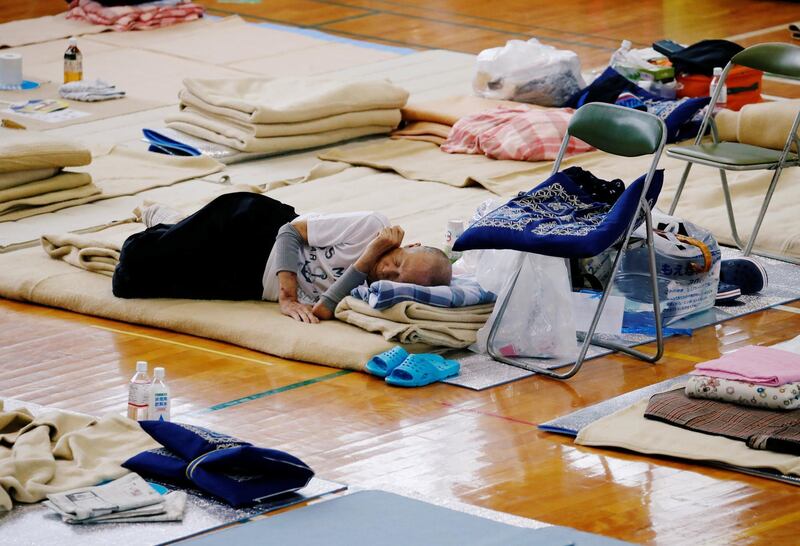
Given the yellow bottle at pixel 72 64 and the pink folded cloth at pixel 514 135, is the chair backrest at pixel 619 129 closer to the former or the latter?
the pink folded cloth at pixel 514 135

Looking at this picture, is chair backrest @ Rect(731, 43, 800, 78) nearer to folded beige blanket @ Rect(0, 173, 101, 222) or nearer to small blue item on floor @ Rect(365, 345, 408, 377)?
small blue item on floor @ Rect(365, 345, 408, 377)

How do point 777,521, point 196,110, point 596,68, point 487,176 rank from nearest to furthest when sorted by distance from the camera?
point 777,521, point 487,176, point 196,110, point 596,68

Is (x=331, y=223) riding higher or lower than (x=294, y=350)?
higher

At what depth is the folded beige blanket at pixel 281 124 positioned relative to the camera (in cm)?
781

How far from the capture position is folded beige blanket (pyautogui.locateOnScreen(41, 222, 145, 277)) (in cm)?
587

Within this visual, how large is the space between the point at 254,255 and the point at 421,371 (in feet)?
3.23

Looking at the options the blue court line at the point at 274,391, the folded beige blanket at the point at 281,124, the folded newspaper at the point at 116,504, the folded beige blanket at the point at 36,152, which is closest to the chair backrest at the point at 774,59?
the folded beige blanket at the point at 281,124

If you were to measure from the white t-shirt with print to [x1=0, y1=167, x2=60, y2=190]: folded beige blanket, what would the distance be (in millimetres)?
1824

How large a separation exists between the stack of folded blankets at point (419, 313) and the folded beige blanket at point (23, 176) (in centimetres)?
221

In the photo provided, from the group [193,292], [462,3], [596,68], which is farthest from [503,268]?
[462,3]

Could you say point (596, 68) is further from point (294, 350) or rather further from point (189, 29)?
point (294, 350)

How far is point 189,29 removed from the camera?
36.4 ft

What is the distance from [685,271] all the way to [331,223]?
128 centimetres

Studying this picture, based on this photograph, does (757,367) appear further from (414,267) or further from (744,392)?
(414,267)
